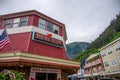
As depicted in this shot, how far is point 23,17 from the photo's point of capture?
15859 millimetres

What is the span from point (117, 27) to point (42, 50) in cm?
7742

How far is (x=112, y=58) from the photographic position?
33.8 m

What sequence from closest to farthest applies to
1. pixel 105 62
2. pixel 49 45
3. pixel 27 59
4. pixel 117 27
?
pixel 27 59 → pixel 49 45 → pixel 105 62 → pixel 117 27

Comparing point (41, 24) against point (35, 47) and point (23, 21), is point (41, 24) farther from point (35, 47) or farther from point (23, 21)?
point (35, 47)

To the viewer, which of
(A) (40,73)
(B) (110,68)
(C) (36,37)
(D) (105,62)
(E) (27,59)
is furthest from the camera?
(D) (105,62)

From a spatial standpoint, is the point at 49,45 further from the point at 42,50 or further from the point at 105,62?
the point at 105,62

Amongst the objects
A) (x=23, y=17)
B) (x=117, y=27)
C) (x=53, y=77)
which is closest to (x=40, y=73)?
(x=53, y=77)

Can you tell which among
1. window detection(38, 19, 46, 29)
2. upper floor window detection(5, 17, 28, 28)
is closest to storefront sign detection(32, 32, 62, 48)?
window detection(38, 19, 46, 29)

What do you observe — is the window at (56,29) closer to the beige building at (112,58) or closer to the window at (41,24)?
the window at (41,24)

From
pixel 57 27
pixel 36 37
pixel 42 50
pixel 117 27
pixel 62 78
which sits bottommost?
pixel 62 78

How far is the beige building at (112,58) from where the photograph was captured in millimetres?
30956

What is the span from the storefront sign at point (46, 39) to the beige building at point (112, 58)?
18539 millimetres

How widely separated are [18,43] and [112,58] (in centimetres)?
2741

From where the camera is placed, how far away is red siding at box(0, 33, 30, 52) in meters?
13.5
